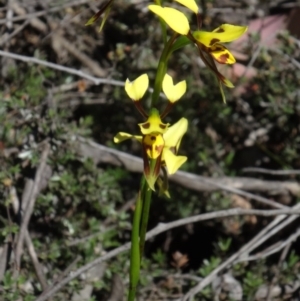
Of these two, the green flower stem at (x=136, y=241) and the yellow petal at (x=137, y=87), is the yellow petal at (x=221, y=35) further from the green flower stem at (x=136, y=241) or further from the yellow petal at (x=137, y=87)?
the green flower stem at (x=136, y=241)

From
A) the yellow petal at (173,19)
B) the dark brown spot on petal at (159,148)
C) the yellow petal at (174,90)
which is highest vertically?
the yellow petal at (173,19)

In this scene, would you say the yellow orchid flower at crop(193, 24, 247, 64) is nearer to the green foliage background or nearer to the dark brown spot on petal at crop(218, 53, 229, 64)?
the dark brown spot on petal at crop(218, 53, 229, 64)

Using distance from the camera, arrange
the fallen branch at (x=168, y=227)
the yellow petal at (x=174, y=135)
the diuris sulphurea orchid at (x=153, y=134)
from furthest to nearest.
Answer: the fallen branch at (x=168, y=227), the yellow petal at (x=174, y=135), the diuris sulphurea orchid at (x=153, y=134)

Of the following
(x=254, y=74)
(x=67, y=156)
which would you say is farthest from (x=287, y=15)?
(x=67, y=156)

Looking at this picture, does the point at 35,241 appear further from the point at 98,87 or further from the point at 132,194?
the point at 98,87

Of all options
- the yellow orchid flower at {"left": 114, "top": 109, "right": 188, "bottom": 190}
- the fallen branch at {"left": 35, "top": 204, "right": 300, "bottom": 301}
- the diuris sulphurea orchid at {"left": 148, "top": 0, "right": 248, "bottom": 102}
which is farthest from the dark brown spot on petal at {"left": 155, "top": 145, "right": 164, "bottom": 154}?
the fallen branch at {"left": 35, "top": 204, "right": 300, "bottom": 301}

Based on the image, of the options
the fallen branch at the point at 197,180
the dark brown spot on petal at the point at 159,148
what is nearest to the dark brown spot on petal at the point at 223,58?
the dark brown spot on petal at the point at 159,148

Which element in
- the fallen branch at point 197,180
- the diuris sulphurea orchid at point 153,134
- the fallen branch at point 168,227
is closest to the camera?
the diuris sulphurea orchid at point 153,134
